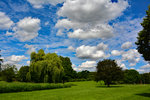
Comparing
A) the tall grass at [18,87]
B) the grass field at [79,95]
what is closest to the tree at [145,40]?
the grass field at [79,95]

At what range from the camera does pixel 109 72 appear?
30516mm

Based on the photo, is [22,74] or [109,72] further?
[22,74]

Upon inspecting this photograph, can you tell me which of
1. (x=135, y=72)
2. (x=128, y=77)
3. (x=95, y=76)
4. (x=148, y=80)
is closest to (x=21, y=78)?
(x=95, y=76)

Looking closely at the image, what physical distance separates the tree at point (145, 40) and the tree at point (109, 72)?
14796mm

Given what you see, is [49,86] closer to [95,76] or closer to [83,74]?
[95,76]

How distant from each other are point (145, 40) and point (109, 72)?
16307 millimetres

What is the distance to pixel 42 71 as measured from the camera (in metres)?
30.2

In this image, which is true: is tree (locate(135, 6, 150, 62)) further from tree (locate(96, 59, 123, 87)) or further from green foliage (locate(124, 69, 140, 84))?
green foliage (locate(124, 69, 140, 84))

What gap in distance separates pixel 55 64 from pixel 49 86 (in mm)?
5837

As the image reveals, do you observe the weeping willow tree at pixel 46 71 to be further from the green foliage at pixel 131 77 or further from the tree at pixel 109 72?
the green foliage at pixel 131 77

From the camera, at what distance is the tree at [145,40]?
49.9 feet

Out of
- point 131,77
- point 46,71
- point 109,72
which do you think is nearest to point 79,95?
point 46,71

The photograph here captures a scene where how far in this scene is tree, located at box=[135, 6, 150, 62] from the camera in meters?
15.2

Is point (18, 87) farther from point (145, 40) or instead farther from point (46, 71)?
point (145, 40)
